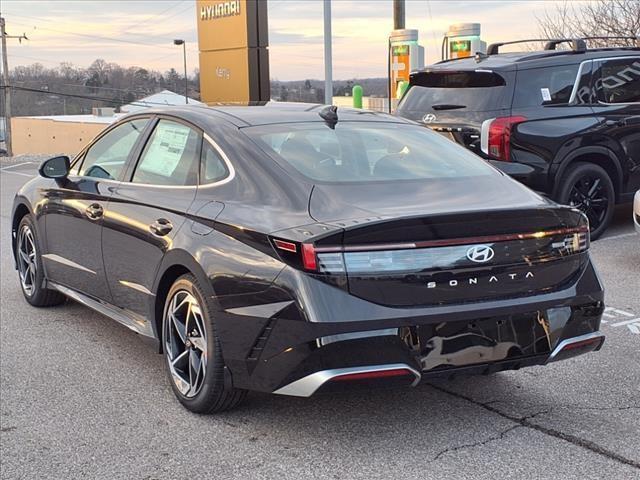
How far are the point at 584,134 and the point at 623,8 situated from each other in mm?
11921

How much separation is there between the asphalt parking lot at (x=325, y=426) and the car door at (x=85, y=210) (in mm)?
547

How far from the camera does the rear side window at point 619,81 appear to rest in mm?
8344

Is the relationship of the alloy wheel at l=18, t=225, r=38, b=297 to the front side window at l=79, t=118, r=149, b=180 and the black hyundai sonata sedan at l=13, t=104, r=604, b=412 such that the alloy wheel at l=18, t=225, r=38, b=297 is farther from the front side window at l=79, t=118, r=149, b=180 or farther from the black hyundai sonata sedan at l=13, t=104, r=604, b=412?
the black hyundai sonata sedan at l=13, t=104, r=604, b=412

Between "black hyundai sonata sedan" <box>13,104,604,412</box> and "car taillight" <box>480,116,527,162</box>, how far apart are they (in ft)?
10.5

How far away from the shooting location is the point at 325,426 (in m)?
3.80

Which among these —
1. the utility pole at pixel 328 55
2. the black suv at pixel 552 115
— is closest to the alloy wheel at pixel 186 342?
the black suv at pixel 552 115

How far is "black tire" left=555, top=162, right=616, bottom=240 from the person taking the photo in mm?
8039

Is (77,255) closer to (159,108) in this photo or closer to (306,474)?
(159,108)

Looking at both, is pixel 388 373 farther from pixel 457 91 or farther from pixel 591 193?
pixel 591 193

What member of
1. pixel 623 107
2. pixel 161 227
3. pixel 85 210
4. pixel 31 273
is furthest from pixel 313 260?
pixel 623 107

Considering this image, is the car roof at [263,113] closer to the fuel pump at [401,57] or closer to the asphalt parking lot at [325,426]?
the asphalt parking lot at [325,426]

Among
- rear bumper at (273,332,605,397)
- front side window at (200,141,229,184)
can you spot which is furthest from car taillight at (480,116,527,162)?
rear bumper at (273,332,605,397)

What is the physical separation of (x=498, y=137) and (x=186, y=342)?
461 centimetres

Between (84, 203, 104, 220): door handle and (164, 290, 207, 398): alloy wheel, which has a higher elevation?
(84, 203, 104, 220): door handle
